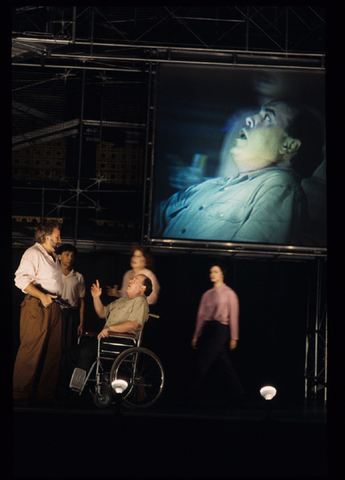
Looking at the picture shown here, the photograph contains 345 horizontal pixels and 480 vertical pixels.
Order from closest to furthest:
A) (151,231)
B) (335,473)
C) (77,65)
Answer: (335,473) < (151,231) < (77,65)

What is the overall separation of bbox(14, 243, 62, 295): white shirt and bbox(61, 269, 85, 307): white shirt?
1060mm

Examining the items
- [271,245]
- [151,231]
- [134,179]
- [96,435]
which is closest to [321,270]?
[271,245]

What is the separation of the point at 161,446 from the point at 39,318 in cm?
188

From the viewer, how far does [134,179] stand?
7.88 meters

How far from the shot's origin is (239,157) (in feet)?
23.7

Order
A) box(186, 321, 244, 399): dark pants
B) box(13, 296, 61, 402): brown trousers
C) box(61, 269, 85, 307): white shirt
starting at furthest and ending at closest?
box(61, 269, 85, 307): white shirt < box(186, 321, 244, 399): dark pants < box(13, 296, 61, 402): brown trousers

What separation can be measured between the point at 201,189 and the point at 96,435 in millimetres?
3674

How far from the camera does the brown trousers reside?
5320 millimetres

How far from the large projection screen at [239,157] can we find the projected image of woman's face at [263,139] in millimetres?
11

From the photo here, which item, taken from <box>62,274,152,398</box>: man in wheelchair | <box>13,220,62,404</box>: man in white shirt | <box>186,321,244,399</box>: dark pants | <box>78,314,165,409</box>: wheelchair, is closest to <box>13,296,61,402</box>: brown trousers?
<box>13,220,62,404</box>: man in white shirt

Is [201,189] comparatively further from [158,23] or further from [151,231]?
[158,23]

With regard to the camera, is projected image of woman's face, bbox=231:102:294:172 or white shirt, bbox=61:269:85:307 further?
projected image of woman's face, bbox=231:102:294:172

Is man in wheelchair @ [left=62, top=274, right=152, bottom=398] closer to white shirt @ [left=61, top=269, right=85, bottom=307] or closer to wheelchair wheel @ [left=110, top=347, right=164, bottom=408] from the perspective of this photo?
wheelchair wheel @ [left=110, top=347, right=164, bottom=408]

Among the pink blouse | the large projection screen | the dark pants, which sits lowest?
the dark pants
